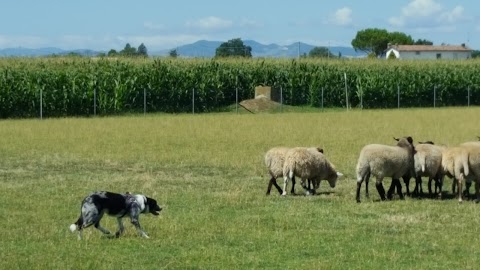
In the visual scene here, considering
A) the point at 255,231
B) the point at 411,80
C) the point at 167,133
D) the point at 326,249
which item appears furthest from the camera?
the point at 411,80

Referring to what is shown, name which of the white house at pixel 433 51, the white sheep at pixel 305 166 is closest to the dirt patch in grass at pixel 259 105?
the white sheep at pixel 305 166

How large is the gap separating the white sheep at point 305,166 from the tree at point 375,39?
170227mm

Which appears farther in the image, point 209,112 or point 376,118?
point 209,112

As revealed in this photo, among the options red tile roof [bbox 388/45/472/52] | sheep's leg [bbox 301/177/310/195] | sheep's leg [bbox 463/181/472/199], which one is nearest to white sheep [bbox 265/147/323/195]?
sheep's leg [bbox 301/177/310/195]

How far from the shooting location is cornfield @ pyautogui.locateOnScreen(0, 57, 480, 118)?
53125mm

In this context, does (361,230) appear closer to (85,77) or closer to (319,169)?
(319,169)

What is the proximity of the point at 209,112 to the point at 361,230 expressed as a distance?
44511 millimetres

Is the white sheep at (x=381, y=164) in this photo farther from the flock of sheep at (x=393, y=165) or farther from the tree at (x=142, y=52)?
the tree at (x=142, y=52)

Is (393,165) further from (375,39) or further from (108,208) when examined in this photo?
(375,39)

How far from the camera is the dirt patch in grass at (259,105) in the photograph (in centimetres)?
5653

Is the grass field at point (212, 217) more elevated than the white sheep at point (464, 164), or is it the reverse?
the white sheep at point (464, 164)

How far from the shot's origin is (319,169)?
1895 cm

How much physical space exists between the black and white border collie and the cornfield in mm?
39323

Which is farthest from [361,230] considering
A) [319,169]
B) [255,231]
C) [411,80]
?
[411,80]
